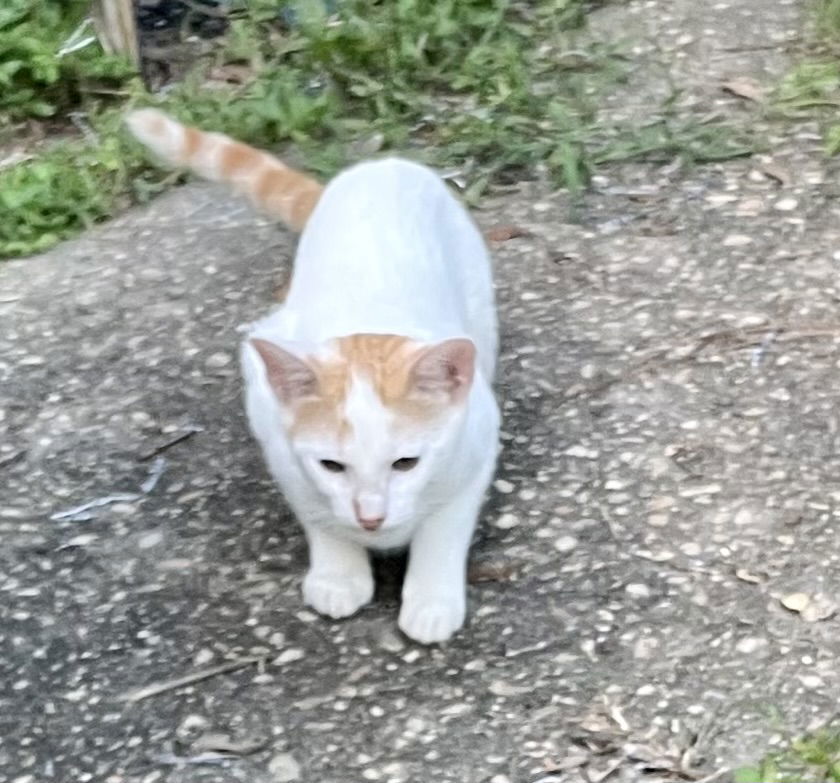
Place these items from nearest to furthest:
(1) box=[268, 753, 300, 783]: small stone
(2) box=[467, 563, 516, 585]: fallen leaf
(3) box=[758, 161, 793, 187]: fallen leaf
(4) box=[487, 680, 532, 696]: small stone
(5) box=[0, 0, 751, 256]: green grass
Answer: (1) box=[268, 753, 300, 783]: small stone → (4) box=[487, 680, 532, 696]: small stone → (2) box=[467, 563, 516, 585]: fallen leaf → (3) box=[758, 161, 793, 187]: fallen leaf → (5) box=[0, 0, 751, 256]: green grass

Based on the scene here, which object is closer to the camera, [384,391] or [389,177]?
[384,391]

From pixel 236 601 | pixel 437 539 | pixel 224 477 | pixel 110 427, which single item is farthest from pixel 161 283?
pixel 437 539

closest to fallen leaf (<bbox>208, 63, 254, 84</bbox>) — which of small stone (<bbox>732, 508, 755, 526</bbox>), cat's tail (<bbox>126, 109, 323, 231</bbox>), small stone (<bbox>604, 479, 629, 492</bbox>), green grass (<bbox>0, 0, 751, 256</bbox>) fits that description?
green grass (<bbox>0, 0, 751, 256</bbox>)

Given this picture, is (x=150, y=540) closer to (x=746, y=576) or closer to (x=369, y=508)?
(x=369, y=508)

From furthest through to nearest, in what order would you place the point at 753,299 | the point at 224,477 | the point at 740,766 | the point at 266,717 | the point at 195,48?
1. the point at 195,48
2. the point at 753,299
3. the point at 224,477
4. the point at 266,717
5. the point at 740,766

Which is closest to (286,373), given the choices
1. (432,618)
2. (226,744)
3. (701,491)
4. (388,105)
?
(432,618)

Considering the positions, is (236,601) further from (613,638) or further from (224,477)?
(613,638)

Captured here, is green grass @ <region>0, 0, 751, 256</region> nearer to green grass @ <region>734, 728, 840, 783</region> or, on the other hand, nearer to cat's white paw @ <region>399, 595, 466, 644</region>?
cat's white paw @ <region>399, 595, 466, 644</region>

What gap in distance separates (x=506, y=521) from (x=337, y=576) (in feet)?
1.32

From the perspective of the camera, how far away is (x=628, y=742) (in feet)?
7.45

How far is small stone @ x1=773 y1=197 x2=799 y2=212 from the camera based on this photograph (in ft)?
11.9

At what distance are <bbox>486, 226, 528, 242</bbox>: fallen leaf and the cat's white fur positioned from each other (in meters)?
0.85

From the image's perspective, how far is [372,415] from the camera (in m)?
2.12

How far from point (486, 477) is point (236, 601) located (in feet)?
1.75
